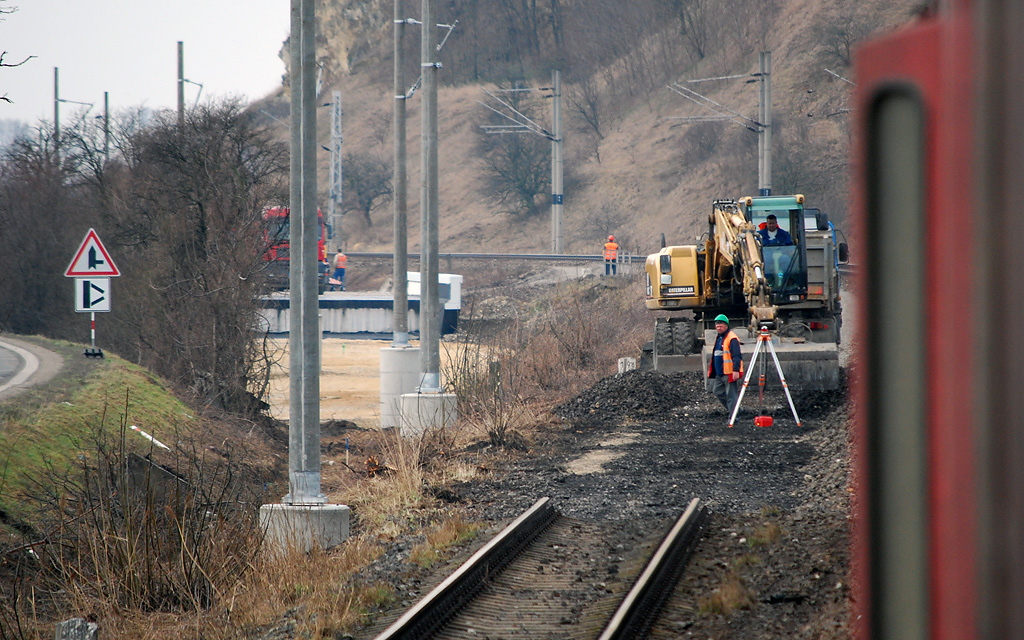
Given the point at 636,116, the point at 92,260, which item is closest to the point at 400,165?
the point at 92,260

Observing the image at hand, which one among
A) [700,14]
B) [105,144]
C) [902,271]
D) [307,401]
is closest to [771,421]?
[307,401]

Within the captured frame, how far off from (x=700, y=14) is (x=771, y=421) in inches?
2492

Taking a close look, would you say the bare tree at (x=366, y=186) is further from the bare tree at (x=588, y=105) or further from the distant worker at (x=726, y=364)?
the distant worker at (x=726, y=364)

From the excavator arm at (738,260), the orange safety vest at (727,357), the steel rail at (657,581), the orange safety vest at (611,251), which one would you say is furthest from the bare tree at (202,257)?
the orange safety vest at (611,251)

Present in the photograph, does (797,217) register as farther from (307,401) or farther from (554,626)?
(554,626)

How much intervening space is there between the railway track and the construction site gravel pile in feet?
0.30

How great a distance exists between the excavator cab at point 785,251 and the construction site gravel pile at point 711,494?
76.0 inches

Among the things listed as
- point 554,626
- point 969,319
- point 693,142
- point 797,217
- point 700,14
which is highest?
point 700,14

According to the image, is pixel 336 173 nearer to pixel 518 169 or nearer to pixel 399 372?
pixel 518 169

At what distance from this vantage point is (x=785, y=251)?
18766 mm

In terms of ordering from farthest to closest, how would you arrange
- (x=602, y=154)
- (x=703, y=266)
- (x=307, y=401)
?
(x=602, y=154)
(x=703, y=266)
(x=307, y=401)

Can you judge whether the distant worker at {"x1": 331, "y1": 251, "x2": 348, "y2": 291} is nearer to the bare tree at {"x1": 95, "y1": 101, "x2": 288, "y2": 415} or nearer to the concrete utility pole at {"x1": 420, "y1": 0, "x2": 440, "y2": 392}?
the bare tree at {"x1": 95, "y1": 101, "x2": 288, "y2": 415}

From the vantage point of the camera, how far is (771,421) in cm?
1573

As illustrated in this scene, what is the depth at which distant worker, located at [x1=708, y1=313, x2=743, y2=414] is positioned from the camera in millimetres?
15414
